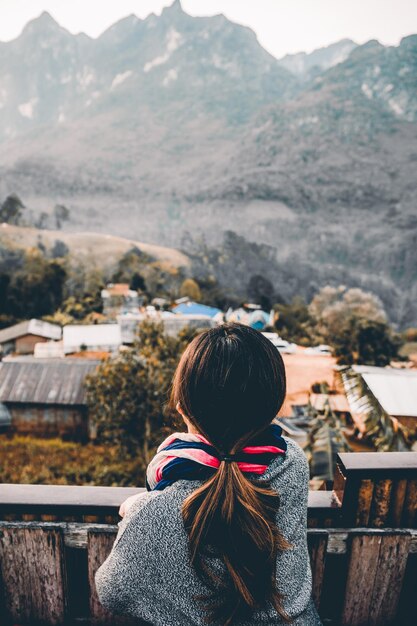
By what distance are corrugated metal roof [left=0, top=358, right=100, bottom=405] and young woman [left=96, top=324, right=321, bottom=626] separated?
13.5 metres

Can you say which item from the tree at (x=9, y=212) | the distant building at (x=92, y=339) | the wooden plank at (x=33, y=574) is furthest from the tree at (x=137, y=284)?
the tree at (x=9, y=212)

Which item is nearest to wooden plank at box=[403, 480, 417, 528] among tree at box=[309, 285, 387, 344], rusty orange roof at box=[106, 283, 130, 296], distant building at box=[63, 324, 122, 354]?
distant building at box=[63, 324, 122, 354]

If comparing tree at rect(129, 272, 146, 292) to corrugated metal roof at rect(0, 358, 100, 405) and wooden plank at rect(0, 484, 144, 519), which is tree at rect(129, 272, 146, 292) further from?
wooden plank at rect(0, 484, 144, 519)

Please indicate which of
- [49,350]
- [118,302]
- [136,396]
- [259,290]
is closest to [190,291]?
[259,290]

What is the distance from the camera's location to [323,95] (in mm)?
143250

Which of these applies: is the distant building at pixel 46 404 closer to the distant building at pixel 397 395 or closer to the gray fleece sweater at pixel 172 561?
the distant building at pixel 397 395

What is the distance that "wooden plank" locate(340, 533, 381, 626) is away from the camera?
6.00 feet

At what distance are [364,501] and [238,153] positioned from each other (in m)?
145

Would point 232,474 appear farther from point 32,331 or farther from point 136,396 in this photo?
point 32,331

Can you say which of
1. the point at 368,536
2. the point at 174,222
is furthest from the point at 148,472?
the point at 174,222

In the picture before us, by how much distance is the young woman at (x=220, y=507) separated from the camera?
1124mm

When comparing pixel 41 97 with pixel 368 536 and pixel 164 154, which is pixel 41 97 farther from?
pixel 368 536

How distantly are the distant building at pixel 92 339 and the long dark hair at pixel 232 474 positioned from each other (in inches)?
860

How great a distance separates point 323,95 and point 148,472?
16315cm
